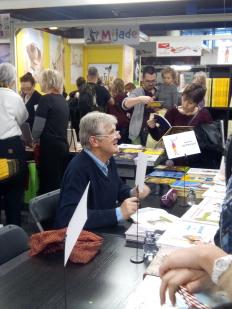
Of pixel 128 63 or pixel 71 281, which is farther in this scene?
pixel 128 63

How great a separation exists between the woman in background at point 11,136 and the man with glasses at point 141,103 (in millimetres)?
1382

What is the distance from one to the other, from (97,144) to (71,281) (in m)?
0.96

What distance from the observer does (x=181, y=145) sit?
106 inches

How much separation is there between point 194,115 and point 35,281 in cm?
252

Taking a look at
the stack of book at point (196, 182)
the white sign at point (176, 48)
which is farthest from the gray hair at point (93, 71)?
the white sign at point (176, 48)

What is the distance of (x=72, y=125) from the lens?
6.03 m

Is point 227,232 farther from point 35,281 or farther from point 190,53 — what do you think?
point 190,53

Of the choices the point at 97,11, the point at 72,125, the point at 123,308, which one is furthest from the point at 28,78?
the point at 97,11

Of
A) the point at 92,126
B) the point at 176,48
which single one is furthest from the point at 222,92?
the point at 176,48

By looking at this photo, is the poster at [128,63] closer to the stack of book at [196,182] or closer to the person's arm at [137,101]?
the person's arm at [137,101]

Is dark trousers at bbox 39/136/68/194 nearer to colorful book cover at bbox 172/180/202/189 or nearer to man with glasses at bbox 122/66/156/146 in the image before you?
man with glasses at bbox 122/66/156/146

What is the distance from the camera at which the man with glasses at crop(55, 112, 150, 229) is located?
1.96 meters

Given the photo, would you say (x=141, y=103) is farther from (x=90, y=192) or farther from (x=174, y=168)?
(x=90, y=192)

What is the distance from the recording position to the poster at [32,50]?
26.2ft
